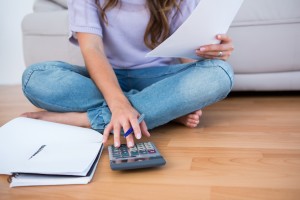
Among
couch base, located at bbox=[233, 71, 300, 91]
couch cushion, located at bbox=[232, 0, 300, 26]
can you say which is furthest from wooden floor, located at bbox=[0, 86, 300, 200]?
couch cushion, located at bbox=[232, 0, 300, 26]

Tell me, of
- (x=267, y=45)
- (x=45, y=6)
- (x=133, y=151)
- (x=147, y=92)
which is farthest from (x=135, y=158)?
(x=45, y=6)

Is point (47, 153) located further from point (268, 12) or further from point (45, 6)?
point (45, 6)

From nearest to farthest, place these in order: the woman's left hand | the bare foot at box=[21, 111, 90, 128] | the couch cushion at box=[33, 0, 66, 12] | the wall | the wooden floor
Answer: the wooden floor, the woman's left hand, the bare foot at box=[21, 111, 90, 128], the couch cushion at box=[33, 0, 66, 12], the wall

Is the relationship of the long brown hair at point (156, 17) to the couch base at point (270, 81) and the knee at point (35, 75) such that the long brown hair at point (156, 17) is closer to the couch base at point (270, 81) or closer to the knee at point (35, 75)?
the knee at point (35, 75)

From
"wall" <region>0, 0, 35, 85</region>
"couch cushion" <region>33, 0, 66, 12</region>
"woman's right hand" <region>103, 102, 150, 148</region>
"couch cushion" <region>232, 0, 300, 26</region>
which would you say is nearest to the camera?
"woman's right hand" <region>103, 102, 150, 148</region>

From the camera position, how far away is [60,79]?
0.83 m

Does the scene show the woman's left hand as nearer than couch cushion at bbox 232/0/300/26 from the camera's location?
Yes

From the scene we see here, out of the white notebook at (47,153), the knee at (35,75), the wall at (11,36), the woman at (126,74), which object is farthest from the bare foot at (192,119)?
the wall at (11,36)

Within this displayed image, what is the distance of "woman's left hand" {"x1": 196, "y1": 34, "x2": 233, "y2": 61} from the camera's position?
74cm

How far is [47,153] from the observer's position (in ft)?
2.02

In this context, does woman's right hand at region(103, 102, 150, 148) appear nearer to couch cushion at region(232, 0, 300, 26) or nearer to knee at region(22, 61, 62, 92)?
knee at region(22, 61, 62, 92)

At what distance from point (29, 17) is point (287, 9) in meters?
1.09

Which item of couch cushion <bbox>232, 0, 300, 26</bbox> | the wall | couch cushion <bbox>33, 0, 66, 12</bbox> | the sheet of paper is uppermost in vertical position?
the sheet of paper

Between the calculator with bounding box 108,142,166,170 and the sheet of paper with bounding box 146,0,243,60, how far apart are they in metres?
0.20
